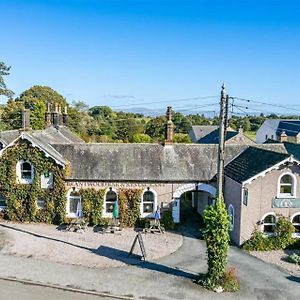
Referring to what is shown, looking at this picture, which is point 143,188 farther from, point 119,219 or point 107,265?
point 107,265

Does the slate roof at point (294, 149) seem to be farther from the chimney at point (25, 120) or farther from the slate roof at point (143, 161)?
the chimney at point (25, 120)

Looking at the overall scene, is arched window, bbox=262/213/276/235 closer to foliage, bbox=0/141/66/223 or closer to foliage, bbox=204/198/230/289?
foliage, bbox=204/198/230/289

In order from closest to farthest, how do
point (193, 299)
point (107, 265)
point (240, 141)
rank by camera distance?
1. point (193, 299)
2. point (107, 265)
3. point (240, 141)

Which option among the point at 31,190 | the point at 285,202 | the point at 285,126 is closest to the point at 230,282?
the point at 285,202

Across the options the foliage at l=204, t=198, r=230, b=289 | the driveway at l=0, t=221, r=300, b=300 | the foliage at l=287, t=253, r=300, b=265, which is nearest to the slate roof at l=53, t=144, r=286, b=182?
the driveway at l=0, t=221, r=300, b=300

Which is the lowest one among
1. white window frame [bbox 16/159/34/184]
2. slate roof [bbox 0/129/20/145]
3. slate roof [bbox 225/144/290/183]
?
white window frame [bbox 16/159/34/184]

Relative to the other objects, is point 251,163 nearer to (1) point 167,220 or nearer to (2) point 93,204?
(1) point 167,220

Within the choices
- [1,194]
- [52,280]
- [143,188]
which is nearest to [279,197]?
[143,188]
